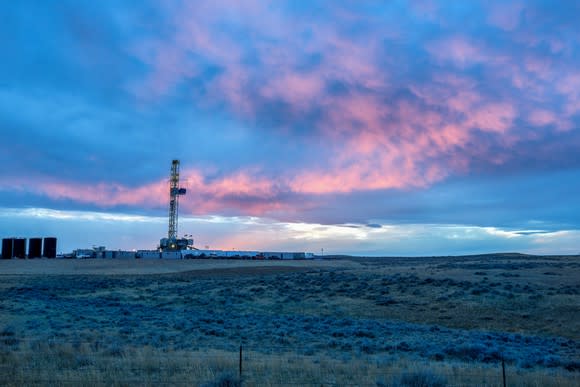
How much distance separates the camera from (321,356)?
17.9 m

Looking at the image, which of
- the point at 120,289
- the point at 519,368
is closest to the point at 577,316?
the point at 519,368

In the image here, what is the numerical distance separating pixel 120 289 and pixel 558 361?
4200 cm

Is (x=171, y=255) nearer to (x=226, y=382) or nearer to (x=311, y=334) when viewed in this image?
(x=311, y=334)

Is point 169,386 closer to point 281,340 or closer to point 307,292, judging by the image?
point 281,340

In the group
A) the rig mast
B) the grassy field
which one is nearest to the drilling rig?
the rig mast

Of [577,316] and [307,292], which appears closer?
[577,316]

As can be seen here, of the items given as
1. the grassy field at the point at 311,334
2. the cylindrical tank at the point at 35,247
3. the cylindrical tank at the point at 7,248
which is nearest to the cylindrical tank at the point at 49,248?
the cylindrical tank at the point at 35,247

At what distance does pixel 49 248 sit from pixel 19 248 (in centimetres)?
704

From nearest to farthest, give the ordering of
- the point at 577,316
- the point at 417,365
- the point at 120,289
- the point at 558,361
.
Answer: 1. the point at 417,365
2. the point at 558,361
3. the point at 577,316
4. the point at 120,289

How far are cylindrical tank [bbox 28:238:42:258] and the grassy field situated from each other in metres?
99.3

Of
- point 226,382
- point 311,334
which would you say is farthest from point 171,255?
point 226,382

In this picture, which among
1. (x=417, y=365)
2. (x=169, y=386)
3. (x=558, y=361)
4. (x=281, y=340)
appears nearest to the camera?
(x=169, y=386)

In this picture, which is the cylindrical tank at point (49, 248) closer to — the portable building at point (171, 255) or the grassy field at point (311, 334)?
the portable building at point (171, 255)

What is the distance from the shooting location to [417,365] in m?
15.3
